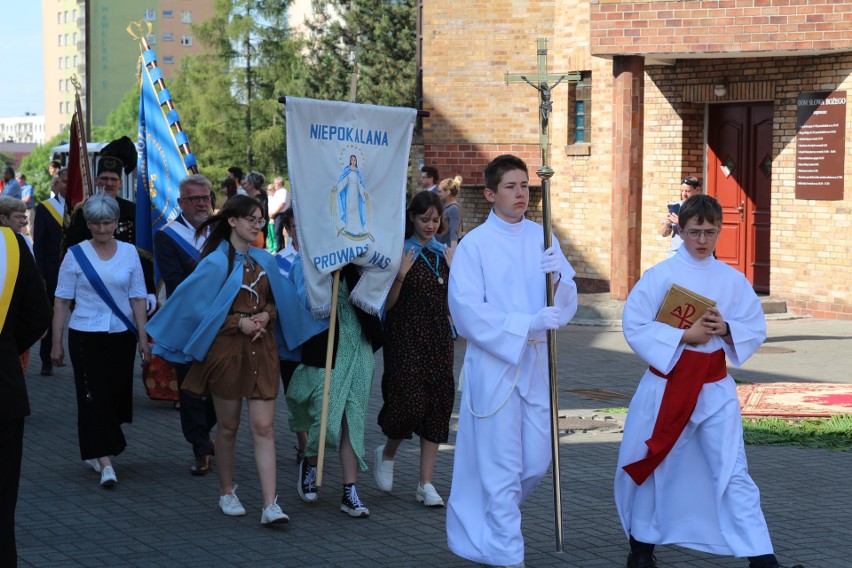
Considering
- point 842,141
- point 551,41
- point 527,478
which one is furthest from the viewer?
point 551,41

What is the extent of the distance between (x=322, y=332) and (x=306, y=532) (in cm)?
117

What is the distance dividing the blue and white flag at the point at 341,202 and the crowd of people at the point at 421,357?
0.48 ft

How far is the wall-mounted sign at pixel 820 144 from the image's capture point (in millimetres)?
17297

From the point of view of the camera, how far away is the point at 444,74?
23922 mm

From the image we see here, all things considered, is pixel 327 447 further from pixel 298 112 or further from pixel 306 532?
pixel 298 112

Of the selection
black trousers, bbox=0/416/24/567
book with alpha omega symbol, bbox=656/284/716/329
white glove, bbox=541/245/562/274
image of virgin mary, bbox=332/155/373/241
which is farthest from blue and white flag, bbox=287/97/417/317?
black trousers, bbox=0/416/24/567

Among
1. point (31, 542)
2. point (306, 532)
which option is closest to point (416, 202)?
point (306, 532)

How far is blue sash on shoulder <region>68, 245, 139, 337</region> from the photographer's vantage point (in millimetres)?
8320

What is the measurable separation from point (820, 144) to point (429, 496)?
1158cm

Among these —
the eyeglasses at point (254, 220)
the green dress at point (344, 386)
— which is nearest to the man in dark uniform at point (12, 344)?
the eyeglasses at point (254, 220)

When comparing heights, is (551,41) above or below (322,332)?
above

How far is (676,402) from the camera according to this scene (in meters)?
6.14

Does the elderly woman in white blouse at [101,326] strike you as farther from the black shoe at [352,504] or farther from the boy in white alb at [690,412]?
the boy in white alb at [690,412]

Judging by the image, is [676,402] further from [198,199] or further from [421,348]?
[198,199]
